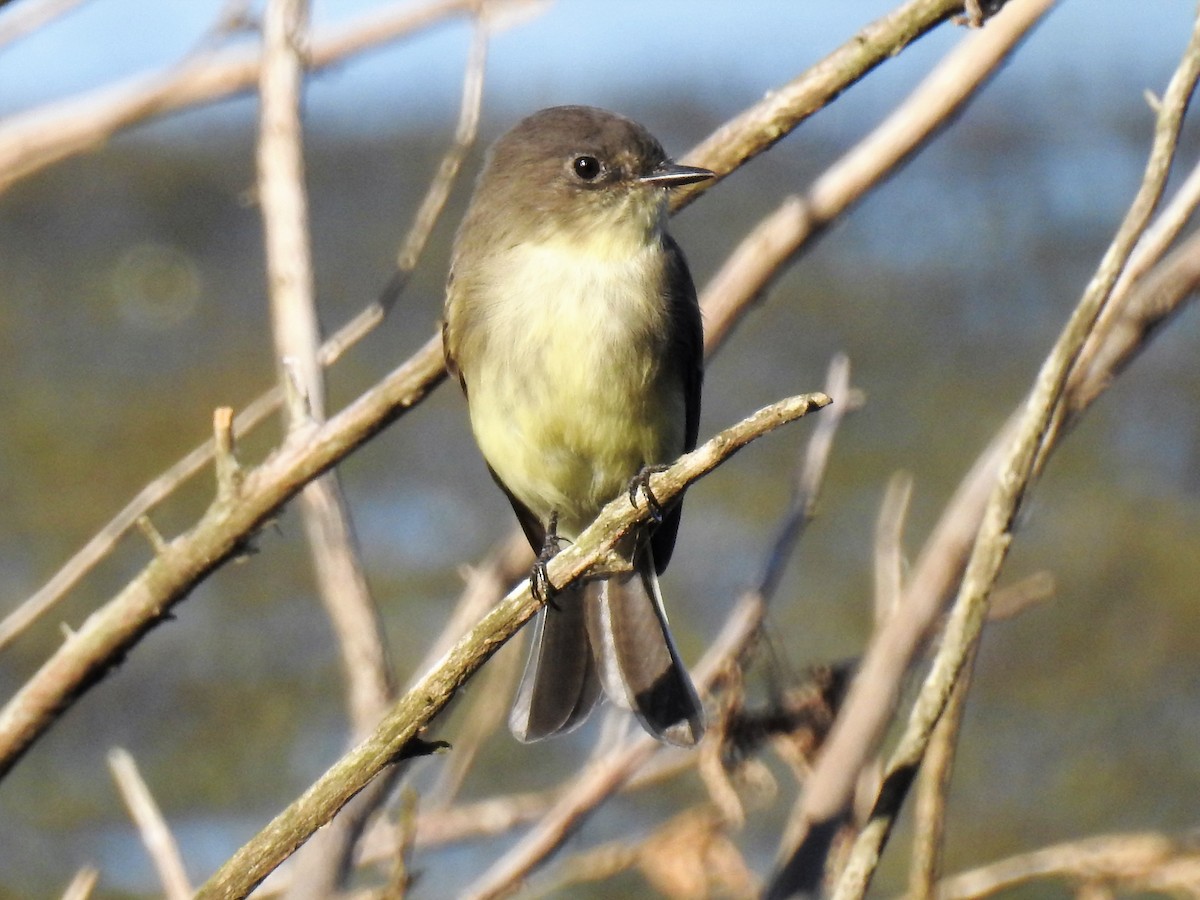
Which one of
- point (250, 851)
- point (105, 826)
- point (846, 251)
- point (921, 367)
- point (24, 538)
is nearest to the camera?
point (250, 851)

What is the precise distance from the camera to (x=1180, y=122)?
2166 millimetres

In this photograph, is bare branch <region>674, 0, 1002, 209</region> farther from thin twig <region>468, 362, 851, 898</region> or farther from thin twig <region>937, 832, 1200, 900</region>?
thin twig <region>937, 832, 1200, 900</region>

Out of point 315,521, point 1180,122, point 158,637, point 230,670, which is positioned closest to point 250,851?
point 315,521

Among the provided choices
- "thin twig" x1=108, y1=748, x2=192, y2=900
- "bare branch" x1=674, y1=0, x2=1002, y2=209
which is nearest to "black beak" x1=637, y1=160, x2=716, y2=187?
"bare branch" x1=674, y1=0, x2=1002, y2=209

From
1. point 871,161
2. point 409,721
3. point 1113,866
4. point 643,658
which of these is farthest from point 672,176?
point 409,721

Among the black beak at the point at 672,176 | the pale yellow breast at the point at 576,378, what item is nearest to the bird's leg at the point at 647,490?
the pale yellow breast at the point at 576,378

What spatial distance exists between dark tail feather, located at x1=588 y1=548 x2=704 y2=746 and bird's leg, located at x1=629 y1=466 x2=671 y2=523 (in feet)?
1.02

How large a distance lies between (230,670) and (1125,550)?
4.38m

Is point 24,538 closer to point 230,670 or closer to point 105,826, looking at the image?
point 230,670

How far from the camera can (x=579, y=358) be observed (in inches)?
137

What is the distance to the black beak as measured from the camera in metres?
3.02

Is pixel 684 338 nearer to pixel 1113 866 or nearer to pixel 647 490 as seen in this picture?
pixel 647 490

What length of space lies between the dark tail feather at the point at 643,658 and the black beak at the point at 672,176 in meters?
0.84

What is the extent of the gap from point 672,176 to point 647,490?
0.84 meters
